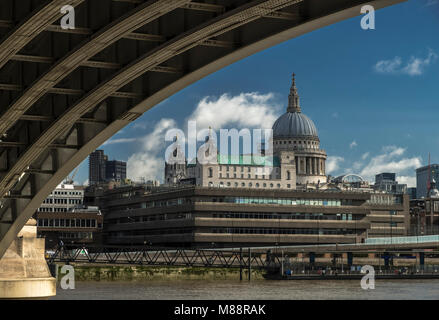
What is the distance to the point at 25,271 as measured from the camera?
2186 inches

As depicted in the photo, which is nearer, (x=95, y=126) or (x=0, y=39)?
(x=0, y=39)

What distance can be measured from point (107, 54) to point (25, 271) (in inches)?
1258

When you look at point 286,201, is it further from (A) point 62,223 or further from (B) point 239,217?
(A) point 62,223

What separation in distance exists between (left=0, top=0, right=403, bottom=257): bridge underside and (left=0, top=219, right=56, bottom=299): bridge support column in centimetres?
2153

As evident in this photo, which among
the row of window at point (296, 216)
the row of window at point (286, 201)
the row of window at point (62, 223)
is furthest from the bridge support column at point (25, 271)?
the row of window at point (62, 223)

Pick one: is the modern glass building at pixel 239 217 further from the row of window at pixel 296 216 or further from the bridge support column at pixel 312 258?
the bridge support column at pixel 312 258

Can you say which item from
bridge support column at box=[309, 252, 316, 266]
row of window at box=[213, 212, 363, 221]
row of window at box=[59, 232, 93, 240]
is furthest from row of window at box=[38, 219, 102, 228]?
bridge support column at box=[309, 252, 316, 266]

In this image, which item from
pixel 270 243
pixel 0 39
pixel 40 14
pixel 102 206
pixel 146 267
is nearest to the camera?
pixel 40 14

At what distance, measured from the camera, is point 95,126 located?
1198 inches

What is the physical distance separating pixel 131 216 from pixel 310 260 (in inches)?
1531

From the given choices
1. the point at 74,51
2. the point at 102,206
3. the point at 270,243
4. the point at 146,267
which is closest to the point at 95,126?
the point at 74,51

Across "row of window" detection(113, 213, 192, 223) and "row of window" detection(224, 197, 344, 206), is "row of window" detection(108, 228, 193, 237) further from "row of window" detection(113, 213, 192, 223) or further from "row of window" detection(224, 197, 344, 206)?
"row of window" detection(224, 197, 344, 206)

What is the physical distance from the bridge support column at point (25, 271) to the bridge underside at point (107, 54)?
21528mm

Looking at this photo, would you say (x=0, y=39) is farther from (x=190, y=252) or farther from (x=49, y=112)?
(x=190, y=252)
